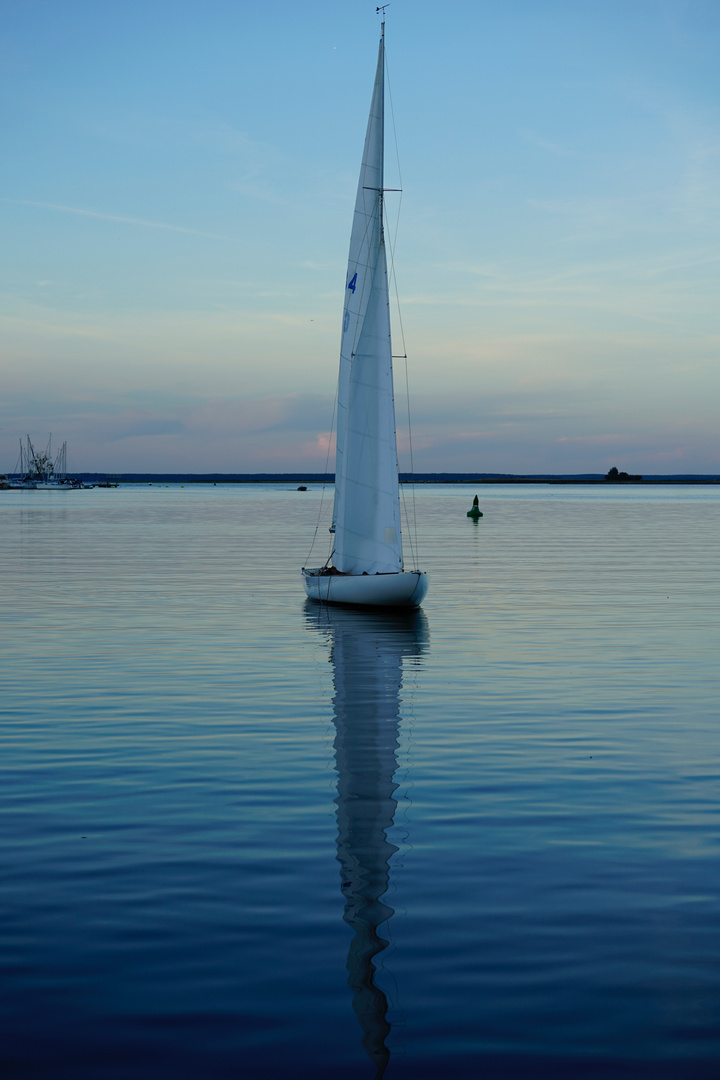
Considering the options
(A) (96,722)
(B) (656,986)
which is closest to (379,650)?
(A) (96,722)

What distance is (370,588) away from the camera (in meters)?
41.9

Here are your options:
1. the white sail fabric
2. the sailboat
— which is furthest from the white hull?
the white sail fabric

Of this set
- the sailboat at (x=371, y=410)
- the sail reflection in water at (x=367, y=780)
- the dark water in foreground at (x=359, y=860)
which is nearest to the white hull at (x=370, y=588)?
the sailboat at (x=371, y=410)

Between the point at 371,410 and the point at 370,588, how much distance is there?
648cm

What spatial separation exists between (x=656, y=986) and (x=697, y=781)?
780 cm

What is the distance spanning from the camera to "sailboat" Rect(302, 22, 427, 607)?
40.5 meters

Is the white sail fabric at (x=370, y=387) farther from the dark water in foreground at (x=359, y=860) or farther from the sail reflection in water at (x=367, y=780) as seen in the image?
the dark water in foreground at (x=359, y=860)

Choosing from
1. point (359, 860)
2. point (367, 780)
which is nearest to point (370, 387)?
point (367, 780)

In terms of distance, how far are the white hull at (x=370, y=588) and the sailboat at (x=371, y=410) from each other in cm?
5

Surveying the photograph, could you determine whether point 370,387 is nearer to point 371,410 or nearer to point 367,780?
point 371,410

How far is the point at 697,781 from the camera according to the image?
667 inches

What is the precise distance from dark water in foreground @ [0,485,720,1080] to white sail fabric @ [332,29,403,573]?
28.4 feet

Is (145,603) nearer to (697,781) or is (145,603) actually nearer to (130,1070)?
(697,781)

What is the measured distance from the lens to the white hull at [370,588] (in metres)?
40.5
